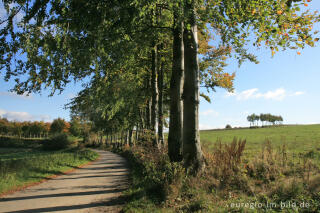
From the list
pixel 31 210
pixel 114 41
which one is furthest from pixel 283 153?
pixel 31 210

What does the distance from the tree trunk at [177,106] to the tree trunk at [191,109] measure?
92 cm

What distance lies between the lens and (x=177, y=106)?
8867 millimetres

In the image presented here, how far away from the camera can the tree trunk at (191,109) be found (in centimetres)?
704

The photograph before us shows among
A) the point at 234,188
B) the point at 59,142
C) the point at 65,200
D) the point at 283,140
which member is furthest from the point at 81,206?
the point at 59,142

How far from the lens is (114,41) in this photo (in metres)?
7.59

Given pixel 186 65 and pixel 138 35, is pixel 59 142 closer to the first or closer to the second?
pixel 138 35

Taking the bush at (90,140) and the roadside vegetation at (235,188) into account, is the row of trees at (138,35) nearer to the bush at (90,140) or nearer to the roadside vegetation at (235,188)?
the roadside vegetation at (235,188)

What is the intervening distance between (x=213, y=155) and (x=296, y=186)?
345 cm

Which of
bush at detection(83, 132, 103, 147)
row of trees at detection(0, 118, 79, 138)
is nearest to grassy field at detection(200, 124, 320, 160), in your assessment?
bush at detection(83, 132, 103, 147)

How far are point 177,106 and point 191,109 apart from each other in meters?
1.60

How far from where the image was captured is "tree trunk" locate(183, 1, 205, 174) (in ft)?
23.1

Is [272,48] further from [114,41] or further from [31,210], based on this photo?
[31,210]

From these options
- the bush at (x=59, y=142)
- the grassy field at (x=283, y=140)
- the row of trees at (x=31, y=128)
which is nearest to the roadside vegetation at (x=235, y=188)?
the grassy field at (x=283, y=140)

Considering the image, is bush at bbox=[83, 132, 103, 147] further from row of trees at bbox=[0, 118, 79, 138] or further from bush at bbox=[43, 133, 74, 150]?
row of trees at bbox=[0, 118, 79, 138]
